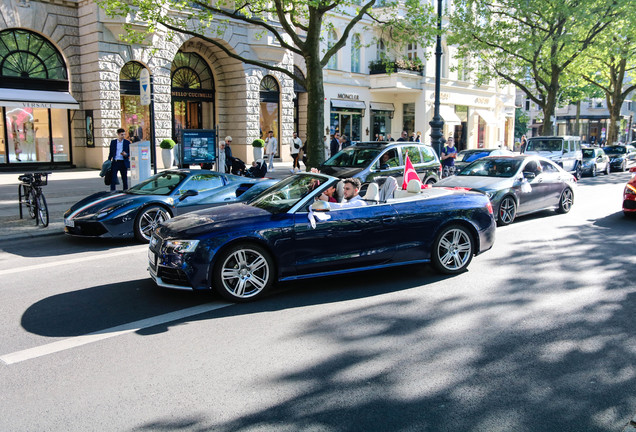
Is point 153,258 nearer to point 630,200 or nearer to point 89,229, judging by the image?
point 89,229

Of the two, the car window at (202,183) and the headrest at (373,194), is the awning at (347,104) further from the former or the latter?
the headrest at (373,194)

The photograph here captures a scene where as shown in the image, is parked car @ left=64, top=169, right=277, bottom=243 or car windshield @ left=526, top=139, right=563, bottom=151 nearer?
parked car @ left=64, top=169, right=277, bottom=243

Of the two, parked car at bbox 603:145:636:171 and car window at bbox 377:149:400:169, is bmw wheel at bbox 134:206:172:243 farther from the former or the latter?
parked car at bbox 603:145:636:171

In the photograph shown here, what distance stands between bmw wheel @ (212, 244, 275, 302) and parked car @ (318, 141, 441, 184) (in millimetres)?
6872

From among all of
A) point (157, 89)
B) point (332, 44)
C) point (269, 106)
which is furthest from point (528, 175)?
point (332, 44)

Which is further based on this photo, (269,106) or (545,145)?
(269,106)

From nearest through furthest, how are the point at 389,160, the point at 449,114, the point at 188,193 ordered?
1. the point at 188,193
2. the point at 389,160
3. the point at 449,114

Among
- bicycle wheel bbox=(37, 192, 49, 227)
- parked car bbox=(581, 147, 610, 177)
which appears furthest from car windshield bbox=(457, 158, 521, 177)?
parked car bbox=(581, 147, 610, 177)

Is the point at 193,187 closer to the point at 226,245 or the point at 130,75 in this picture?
the point at 226,245

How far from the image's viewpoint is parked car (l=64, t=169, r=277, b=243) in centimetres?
920

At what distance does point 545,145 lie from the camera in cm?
2202

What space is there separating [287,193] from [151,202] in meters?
3.73

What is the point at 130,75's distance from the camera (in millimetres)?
23219

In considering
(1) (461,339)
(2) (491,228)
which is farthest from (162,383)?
(2) (491,228)
